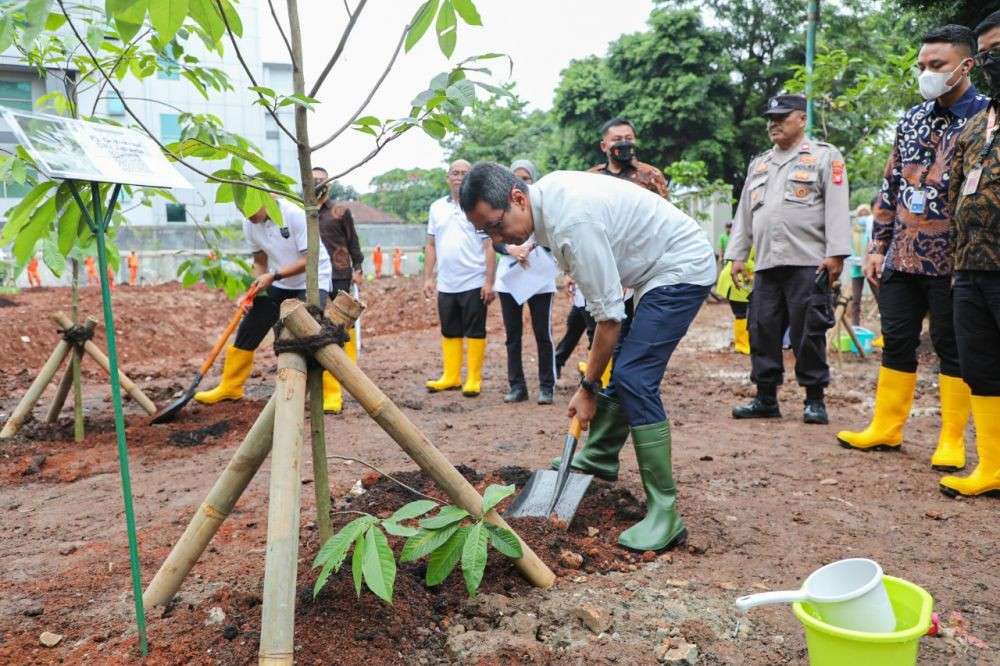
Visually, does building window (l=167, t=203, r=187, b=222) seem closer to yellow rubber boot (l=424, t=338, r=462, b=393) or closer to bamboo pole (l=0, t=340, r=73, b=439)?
yellow rubber boot (l=424, t=338, r=462, b=393)

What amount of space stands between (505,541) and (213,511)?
34.5 inches

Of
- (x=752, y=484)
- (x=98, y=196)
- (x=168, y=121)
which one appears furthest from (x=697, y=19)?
(x=98, y=196)

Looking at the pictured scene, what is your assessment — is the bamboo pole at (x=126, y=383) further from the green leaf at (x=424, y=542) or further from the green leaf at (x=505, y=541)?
the green leaf at (x=505, y=541)

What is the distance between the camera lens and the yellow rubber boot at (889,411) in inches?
165

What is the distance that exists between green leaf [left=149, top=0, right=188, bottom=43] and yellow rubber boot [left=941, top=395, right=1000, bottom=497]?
348 centimetres

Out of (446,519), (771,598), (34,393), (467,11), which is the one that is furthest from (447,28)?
(34,393)

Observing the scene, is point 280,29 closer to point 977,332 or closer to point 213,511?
point 213,511

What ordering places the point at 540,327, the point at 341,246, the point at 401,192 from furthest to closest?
the point at 401,192, the point at 341,246, the point at 540,327

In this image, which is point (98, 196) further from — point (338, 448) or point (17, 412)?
point (17, 412)

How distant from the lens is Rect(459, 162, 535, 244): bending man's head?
2.72 metres

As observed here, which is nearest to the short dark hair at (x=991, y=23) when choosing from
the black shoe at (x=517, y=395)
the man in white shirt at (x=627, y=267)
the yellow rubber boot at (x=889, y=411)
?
the man in white shirt at (x=627, y=267)

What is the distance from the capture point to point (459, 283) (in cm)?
610

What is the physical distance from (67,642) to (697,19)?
23571 mm

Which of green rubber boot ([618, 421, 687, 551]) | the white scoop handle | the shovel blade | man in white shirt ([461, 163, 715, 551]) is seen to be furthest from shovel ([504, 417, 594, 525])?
the white scoop handle
